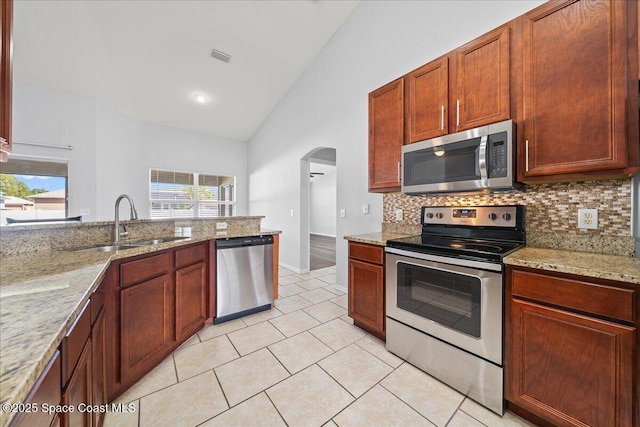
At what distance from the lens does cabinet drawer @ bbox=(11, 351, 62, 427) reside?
1.46ft

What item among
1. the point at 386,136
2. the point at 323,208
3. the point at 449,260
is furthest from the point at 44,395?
the point at 323,208

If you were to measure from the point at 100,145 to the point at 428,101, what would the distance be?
4902 millimetres

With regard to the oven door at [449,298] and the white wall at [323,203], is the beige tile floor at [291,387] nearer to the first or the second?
the oven door at [449,298]

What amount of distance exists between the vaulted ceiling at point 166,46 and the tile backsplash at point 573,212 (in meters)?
3.15

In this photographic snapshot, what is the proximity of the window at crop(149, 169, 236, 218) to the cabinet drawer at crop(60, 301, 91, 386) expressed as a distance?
4470 millimetres

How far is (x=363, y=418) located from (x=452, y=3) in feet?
11.1

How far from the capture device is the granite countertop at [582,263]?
3.50 ft

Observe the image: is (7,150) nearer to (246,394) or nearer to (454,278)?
(246,394)

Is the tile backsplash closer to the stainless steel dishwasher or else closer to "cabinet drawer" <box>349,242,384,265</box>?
"cabinet drawer" <box>349,242,384,265</box>

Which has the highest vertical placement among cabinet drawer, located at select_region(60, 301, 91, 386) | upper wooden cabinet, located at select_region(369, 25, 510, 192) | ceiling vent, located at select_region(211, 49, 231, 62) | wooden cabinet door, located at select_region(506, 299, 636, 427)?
ceiling vent, located at select_region(211, 49, 231, 62)

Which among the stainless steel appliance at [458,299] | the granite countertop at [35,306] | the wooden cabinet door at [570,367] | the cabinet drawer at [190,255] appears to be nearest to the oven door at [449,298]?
the stainless steel appliance at [458,299]

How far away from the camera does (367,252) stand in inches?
84.4

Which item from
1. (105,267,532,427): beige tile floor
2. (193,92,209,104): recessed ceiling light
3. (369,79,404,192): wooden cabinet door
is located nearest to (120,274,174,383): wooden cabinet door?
(105,267,532,427): beige tile floor

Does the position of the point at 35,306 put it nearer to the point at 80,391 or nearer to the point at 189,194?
the point at 80,391
